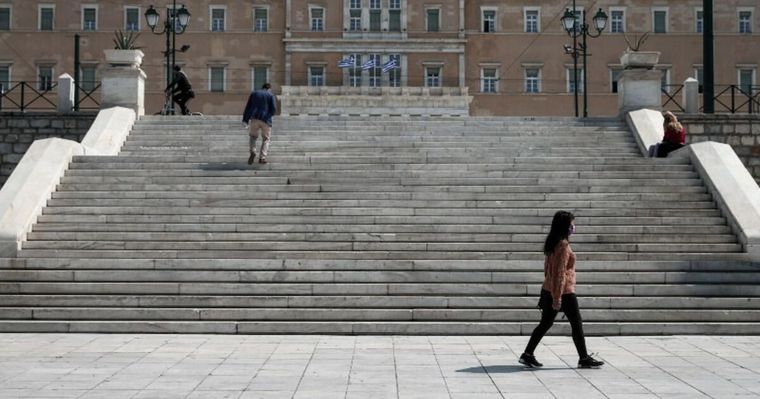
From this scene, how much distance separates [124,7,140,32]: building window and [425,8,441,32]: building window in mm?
17233

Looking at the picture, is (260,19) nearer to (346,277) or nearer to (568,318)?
(346,277)

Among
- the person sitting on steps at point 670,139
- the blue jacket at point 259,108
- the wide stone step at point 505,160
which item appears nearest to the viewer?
the wide stone step at point 505,160

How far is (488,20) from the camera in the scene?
2416 inches

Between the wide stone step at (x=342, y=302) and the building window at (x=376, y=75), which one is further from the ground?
the building window at (x=376, y=75)

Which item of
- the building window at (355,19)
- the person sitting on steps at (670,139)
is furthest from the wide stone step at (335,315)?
the building window at (355,19)

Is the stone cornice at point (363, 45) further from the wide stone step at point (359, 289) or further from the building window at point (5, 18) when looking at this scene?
the wide stone step at point (359, 289)

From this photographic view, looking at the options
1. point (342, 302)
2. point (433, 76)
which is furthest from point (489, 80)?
point (342, 302)

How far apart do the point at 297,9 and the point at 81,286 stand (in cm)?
4917

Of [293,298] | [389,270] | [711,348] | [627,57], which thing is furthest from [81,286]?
[627,57]

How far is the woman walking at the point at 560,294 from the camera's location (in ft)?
32.0

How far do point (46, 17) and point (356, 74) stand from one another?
1879cm

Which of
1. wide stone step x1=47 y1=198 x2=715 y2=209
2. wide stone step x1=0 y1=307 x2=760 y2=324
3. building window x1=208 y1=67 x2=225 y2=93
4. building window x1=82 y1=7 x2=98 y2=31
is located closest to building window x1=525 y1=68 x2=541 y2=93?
building window x1=208 y1=67 x2=225 y2=93

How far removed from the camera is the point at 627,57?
22906mm

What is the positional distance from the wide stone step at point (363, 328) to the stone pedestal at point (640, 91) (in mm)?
10559
